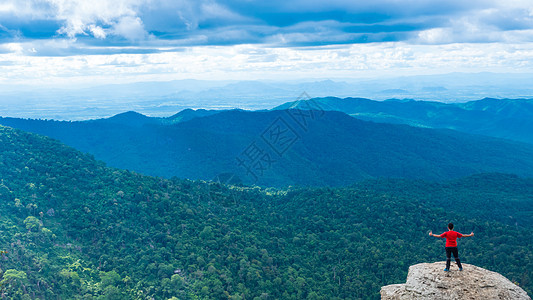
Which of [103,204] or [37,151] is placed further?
[37,151]

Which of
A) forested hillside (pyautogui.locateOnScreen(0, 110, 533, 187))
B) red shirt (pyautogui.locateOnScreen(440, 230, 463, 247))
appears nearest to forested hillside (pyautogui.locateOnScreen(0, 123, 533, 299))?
red shirt (pyautogui.locateOnScreen(440, 230, 463, 247))

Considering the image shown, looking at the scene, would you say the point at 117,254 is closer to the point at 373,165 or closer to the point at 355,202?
the point at 355,202

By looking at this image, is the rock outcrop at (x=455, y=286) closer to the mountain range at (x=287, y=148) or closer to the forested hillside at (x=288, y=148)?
the mountain range at (x=287, y=148)

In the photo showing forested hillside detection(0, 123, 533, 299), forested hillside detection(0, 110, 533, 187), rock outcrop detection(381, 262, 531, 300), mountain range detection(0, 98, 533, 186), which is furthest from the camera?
forested hillside detection(0, 110, 533, 187)

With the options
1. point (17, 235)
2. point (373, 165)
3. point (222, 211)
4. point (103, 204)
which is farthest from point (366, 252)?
point (373, 165)

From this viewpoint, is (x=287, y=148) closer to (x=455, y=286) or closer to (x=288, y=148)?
(x=288, y=148)

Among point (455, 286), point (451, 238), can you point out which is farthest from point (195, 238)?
point (455, 286)

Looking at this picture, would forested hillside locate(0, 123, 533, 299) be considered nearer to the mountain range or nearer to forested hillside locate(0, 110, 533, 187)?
the mountain range

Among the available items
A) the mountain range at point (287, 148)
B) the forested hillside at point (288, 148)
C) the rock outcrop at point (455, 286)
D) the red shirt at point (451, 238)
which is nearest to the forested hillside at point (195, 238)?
the rock outcrop at point (455, 286)
